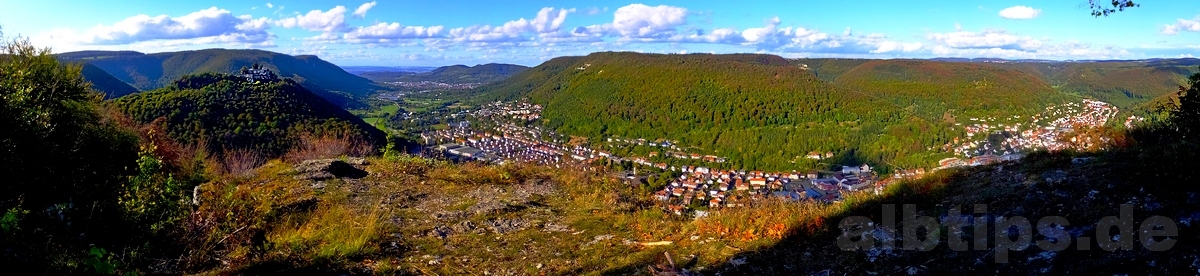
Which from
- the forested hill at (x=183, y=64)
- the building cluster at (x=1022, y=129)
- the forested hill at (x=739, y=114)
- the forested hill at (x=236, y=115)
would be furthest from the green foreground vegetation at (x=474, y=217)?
the forested hill at (x=183, y=64)

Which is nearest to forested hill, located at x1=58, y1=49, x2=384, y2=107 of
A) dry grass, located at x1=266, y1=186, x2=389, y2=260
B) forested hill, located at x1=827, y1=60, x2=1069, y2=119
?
forested hill, located at x1=827, y1=60, x2=1069, y2=119

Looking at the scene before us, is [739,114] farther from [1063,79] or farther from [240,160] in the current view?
[1063,79]

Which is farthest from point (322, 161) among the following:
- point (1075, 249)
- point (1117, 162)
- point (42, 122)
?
point (1117, 162)

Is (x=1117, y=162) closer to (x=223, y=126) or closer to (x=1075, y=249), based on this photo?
(x=1075, y=249)

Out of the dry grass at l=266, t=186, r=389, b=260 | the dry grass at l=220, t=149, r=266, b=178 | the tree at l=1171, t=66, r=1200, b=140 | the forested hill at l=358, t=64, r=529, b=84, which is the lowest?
the dry grass at l=220, t=149, r=266, b=178

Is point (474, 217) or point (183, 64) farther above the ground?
point (183, 64)

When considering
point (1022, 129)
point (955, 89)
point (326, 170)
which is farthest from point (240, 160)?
point (955, 89)

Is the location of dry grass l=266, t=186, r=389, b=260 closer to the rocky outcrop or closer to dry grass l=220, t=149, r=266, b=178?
the rocky outcrop
